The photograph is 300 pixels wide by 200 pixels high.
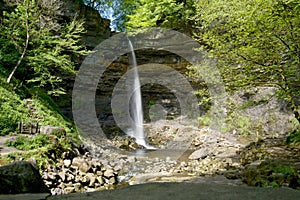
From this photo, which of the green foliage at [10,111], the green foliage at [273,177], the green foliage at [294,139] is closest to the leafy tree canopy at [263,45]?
the green foliage at [273,177]

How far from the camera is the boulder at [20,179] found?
121 inches

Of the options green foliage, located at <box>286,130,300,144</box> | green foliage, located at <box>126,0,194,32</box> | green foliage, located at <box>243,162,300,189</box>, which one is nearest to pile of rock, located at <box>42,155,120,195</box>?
green foliage, located at <box>243,162,300,189</box>

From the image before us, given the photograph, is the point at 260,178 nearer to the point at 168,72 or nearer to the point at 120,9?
the point at 168,72

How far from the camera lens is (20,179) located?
3.17m

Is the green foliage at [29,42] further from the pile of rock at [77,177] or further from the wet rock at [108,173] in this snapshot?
the wet rock at [108,173]

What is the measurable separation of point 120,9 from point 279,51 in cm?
2031

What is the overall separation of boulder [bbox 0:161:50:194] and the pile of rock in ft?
9.01

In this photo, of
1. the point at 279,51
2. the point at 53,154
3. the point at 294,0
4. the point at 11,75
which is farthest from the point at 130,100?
the point at 294,0

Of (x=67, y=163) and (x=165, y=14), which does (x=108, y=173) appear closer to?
(x=67, y=163)

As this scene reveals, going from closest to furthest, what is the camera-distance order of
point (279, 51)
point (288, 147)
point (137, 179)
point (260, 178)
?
1. point (260, 178)
2. point (279, 51)
3. point (137, 179)
4. point (288, 147)

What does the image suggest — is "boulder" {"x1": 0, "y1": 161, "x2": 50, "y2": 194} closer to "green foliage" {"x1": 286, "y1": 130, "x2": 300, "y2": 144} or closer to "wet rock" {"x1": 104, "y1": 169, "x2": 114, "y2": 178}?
"wet rock" {"x1": 104, "y1": 169, "x2": 114, "y2": 178}

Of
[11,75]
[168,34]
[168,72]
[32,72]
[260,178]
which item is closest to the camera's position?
[260,178]

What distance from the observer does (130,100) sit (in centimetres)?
1953

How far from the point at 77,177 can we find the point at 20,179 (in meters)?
3.66
